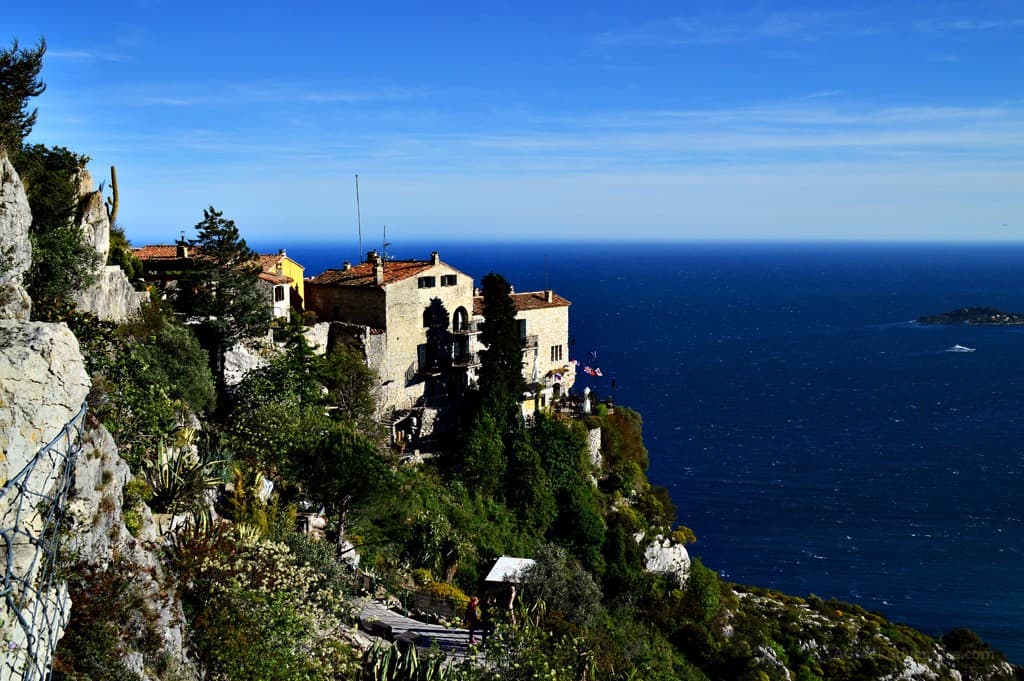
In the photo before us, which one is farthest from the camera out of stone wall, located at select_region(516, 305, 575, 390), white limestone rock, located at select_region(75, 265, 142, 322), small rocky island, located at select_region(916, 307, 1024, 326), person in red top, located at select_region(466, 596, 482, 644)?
small rocky island, located at select_region(916, 307, 1024, 326)

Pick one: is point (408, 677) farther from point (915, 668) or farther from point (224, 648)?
point (915, 668)

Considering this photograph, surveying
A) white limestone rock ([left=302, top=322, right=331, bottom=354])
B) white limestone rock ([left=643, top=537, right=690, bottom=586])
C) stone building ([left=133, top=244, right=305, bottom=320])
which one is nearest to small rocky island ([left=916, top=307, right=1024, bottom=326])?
white limestone rock ([left=643, top=537, right=690, bottom=586])

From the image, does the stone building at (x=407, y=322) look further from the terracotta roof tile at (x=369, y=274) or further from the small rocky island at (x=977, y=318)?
the small rocky island at (x=977, y=318)

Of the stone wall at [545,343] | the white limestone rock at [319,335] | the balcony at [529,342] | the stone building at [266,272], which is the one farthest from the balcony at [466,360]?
the stone building at [266,272]

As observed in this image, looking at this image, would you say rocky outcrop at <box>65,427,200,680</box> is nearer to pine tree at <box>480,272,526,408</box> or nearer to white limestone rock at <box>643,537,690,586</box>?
pine tree at <box>480,272,526,408</box>

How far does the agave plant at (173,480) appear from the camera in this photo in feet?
77.7

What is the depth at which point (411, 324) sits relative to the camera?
44375mm

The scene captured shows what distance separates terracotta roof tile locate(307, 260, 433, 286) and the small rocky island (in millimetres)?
159951

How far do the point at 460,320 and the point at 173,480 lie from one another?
958 inches

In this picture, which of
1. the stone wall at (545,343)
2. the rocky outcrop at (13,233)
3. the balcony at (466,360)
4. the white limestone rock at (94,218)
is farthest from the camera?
the stone wall at (545,343)

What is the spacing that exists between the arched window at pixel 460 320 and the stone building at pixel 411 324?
2.2 inches

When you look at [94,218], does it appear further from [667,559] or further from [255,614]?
[667,559]

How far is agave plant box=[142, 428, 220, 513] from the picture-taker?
933 inches

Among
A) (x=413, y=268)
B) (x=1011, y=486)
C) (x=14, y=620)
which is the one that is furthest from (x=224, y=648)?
(x=1011, y=486)
